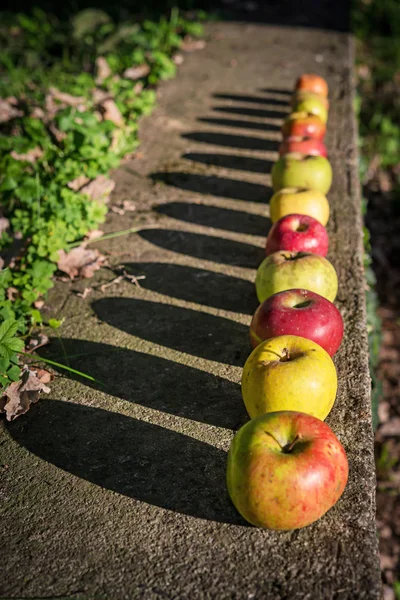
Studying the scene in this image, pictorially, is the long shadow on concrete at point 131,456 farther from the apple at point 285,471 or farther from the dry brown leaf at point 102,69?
the dry brown leaf at point 102,69

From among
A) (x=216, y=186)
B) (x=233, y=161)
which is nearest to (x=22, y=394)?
(x=216, y=186)

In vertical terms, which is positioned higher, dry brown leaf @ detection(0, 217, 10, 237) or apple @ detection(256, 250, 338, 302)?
apple @ detection(256, 250, 338, 302)

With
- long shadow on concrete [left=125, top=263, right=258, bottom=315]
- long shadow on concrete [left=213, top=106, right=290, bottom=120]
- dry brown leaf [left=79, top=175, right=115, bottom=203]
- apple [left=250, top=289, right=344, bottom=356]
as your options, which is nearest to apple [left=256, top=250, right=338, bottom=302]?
apple [left=250, top=289, right=344, bottom=356]

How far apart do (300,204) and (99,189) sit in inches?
52.5

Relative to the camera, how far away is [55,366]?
3.00 metres

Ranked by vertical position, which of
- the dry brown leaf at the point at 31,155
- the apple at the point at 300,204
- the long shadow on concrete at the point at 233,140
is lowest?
the dry brown leaf at the point at 31,155

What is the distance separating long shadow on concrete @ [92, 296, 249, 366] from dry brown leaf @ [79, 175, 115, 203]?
3.37 ft

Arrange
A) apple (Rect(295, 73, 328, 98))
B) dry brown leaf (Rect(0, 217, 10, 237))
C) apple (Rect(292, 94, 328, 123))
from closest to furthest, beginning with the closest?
dry brown leaf (Rect(0, 217, 10, 237))
apple (Rect(292, 94, 328, 123))
apple (Rect(295, 73, 328, 98))

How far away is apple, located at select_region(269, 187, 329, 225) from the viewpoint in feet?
12.0

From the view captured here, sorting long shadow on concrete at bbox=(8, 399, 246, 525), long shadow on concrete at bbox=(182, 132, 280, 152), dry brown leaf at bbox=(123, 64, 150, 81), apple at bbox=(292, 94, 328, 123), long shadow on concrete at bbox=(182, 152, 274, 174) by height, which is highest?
apple at bbox=(292, 94, 328, 123)

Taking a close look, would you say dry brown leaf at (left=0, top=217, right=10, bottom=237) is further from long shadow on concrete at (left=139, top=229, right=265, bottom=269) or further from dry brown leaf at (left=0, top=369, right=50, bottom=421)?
dry brown leaf at (left=0, top=369, right=50, bottom=421)

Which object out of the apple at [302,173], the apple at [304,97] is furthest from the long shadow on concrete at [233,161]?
the apple at [302,173]

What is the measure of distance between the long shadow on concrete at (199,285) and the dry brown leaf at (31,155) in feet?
4.60

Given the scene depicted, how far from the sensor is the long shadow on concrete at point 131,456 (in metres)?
2.34
